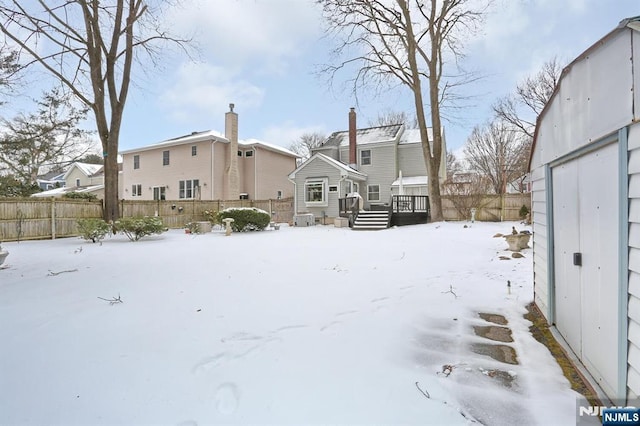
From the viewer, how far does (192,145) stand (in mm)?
21328

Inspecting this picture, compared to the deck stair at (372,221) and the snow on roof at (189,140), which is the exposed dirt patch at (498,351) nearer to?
the deck stair at (372,221)

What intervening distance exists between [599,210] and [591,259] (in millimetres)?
376

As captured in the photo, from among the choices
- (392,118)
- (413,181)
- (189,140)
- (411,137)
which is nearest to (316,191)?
(413,181)

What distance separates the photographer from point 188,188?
21.5m

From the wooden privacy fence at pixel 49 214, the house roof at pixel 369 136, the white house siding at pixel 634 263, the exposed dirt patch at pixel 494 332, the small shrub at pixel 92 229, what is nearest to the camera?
the white house siding at pixel 634 263

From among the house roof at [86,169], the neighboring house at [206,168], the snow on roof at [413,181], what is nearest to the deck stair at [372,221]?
the snow on roof at [413,181]

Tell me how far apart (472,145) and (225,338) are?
3192 cm

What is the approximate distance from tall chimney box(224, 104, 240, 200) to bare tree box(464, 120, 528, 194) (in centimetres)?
1968

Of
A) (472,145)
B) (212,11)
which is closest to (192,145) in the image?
(212,11)

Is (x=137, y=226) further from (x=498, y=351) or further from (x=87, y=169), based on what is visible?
(x=87, y=169)

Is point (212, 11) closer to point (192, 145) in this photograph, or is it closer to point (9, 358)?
point (192, 145)

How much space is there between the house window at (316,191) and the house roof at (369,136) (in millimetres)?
4242

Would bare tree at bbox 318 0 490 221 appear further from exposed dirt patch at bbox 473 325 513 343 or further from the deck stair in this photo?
exposed dirt patch at bbox 473 325 513 343

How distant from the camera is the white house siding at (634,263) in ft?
5.25
